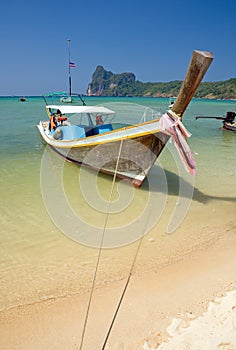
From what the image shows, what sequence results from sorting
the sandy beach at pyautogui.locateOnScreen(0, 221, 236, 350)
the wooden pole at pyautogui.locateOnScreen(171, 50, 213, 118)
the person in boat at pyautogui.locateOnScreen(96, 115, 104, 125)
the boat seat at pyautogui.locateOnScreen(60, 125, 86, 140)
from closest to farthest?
the sandy beach at pyautogui.locateOnScreen(0, 221, 236, 350)
the wooden pole at pyautogui.locateOnScreen(171, 50, 213, 118)
the boat seat at pyautogui.locateOnScreen(60, 125, 86, 140)
the person in boat at pyautogui.locateOnScreen(96, 115, 104, 125)

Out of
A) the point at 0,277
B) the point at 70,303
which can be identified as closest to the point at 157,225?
the point at 70,303

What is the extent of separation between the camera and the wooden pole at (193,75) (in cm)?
489

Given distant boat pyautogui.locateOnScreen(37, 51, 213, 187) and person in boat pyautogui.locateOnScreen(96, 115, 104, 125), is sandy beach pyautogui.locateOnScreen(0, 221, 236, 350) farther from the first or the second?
person in boat pyautogui.locateOnScreen(96, 115, 104, 125)

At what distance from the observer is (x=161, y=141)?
276 inches

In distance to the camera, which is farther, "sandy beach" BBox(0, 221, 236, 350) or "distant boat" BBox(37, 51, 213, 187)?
"distant boat" BBox(37, 51, 213, 187)

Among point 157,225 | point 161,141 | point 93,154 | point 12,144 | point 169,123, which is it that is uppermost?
point 169,123

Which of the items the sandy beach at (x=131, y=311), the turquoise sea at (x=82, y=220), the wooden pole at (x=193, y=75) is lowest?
the turquoise sea at (x=82, y=220)

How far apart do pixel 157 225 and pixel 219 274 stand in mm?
1950

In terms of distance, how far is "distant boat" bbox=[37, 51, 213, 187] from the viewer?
5.61 meters

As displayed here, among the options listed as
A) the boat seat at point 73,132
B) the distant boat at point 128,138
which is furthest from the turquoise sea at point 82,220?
the boat seat at point 73,132

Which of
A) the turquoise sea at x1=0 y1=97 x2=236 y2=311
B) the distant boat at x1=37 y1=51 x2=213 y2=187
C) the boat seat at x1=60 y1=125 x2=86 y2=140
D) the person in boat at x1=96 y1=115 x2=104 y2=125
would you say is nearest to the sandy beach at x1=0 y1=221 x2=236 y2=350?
the turquoise sea at x1=0 y1=97 x2=236 y2=311

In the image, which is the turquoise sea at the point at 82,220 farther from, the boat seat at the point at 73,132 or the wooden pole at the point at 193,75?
the wooden pole at the point at 193,75

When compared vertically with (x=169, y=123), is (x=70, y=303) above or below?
below

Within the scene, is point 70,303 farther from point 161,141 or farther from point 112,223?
point 161,141
